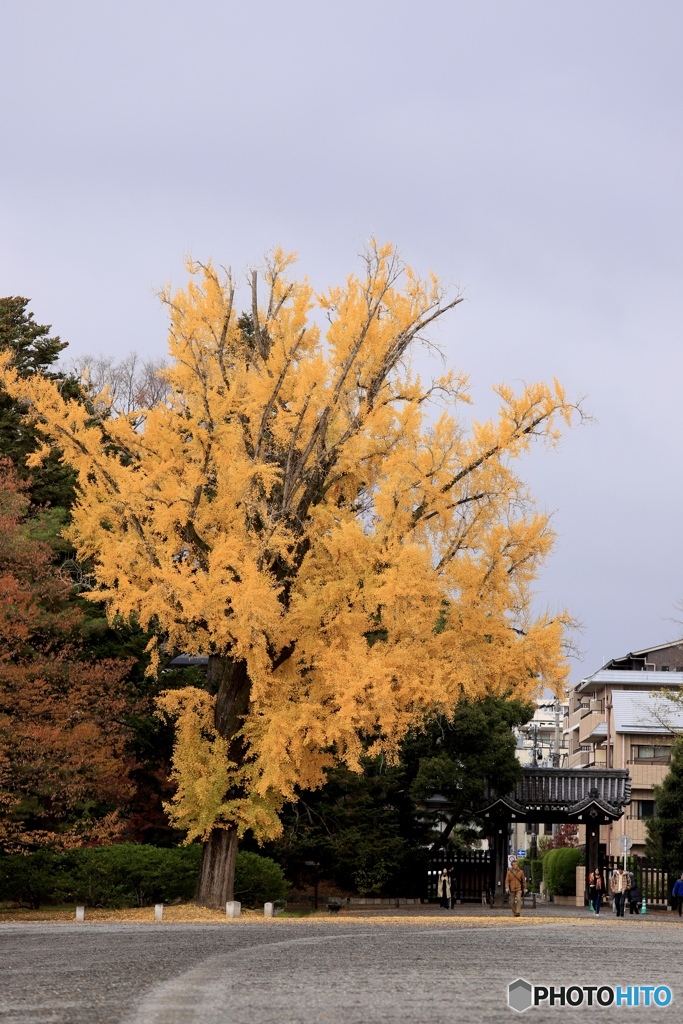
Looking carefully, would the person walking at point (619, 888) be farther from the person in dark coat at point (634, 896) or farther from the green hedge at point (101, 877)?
the green hedge at point (101, 877)

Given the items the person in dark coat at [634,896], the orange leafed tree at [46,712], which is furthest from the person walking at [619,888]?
the orange leafed tree at [46,712]

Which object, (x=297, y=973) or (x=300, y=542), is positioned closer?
(x=297, y=973)

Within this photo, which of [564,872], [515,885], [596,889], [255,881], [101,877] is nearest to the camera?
[101,877]

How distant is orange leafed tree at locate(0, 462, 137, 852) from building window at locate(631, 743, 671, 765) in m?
41.7

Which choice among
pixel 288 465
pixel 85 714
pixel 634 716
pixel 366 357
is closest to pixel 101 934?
pixel 85 714

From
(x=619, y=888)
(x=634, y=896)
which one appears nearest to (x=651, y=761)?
(x=634, y=896)

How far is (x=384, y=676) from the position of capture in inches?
888

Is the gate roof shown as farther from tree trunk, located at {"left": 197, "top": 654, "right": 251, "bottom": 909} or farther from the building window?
the building window

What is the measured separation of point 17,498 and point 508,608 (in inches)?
436

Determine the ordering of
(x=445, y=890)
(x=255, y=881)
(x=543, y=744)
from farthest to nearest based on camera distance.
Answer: (x=543, y=744) < (x=445, y=890) < (x=255, y=881)

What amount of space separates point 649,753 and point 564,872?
14.5 m

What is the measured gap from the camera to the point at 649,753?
210 feet

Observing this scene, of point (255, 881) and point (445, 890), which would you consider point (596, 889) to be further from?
point (255, 881)

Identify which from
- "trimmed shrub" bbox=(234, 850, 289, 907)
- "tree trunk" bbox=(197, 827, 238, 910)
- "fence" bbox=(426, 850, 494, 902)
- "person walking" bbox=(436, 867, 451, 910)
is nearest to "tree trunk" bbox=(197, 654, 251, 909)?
"tree trunk" bbox=(197, 827, 238, 910)
